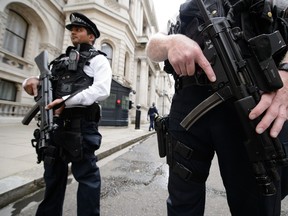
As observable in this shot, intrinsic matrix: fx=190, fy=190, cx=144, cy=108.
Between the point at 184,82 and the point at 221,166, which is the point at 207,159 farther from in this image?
the point at 184,82

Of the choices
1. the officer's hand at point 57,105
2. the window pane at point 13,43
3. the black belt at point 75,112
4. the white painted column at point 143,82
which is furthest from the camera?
the white painted column at point 143,82

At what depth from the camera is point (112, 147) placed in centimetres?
438

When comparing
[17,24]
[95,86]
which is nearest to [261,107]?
[95,86]

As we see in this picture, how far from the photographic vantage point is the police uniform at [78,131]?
142 cm

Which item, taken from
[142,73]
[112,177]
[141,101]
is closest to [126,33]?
[142,73]

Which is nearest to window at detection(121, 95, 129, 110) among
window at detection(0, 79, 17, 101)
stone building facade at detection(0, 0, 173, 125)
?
stone building facade at detection(0, 0, 173, 125)

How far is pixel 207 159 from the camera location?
3.13 feet

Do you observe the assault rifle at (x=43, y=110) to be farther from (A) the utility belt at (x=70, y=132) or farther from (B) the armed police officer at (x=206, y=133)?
(B) the armed police officer at (x=206, y=133)

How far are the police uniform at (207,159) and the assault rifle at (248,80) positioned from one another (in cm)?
8

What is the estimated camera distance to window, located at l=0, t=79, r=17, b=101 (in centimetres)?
855

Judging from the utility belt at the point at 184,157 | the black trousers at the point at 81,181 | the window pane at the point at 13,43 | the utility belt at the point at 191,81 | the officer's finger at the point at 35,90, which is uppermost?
the window pane at the point at 13,43

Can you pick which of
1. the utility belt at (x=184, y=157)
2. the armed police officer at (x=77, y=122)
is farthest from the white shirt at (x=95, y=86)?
the utility belt at (x=184, y=157)

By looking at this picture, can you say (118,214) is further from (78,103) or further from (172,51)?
(172,51)

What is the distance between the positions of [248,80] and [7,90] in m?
10.6
